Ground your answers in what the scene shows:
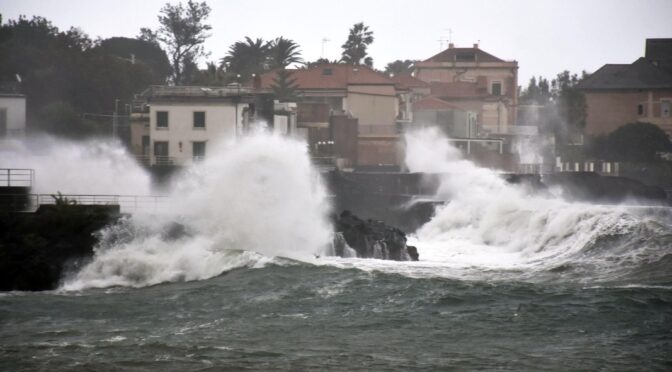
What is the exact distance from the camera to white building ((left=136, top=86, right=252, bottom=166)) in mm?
57750

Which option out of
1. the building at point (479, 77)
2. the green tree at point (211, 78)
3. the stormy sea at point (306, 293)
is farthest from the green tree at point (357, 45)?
the stormy sea at point (306, 293)

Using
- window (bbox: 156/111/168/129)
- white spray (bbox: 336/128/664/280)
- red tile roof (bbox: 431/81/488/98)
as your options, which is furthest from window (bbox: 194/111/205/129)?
red tile roof (bbox: 431/81/488/98)

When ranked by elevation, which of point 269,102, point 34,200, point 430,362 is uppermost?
point 269,102

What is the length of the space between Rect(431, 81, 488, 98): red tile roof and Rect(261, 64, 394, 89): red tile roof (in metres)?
17.6

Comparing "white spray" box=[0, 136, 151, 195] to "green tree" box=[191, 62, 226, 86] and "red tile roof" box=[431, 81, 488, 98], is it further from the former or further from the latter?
"red tile roof" box=[431, 81, 488, 98]

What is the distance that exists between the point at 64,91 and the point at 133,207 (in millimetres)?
37704

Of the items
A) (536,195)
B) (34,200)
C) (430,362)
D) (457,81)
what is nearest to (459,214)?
(536,195)

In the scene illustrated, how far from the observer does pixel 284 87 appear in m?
78.1

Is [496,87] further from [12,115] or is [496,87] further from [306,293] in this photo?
[306,293]

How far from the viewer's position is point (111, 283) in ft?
105

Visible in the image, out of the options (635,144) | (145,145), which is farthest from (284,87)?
(635,144)

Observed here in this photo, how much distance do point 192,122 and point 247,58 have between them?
4637cm

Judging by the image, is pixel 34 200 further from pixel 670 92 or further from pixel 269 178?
pixel 670 92

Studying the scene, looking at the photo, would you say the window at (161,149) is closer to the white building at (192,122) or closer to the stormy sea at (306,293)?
the white building at (192,122)
